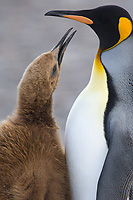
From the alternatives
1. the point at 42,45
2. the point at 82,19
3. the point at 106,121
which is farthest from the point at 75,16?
the point at 42,45

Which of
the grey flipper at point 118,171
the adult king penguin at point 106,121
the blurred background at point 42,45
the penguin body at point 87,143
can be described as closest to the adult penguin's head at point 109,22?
the adult king penguin at point 106,121

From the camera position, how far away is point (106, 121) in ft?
3.96

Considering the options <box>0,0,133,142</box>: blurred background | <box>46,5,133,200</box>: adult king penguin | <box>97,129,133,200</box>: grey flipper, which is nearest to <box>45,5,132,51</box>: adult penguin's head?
<box>46,5,133,200</box>: adult king penguin

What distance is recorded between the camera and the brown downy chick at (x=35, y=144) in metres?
1.13

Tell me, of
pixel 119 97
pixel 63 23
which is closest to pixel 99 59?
pixel 119 97

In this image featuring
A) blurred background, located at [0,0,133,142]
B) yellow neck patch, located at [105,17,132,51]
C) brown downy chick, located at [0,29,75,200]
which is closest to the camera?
brown downy chick, located at [0,29,75,200]

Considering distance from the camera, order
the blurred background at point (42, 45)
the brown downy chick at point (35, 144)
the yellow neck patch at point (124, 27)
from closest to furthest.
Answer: the brown downy chick at point (35, 144), the yellow neck patch at point (124, 27), the blurred background at point (42, 45)

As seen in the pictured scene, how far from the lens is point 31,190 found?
3.71 feet

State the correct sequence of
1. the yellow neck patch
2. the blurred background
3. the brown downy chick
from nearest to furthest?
1. the brown downy chick
2. the yellow neck patch
3. the blurred background

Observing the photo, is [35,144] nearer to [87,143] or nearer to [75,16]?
[87,143]

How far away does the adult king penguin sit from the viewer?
1.16 meters

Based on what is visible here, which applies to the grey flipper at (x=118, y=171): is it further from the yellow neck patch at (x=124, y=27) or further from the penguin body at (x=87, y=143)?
the yellow neck patch at (x=124, y=27)

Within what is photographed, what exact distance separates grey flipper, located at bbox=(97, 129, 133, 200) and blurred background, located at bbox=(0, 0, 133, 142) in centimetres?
155

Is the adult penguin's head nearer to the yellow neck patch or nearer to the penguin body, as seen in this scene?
the yellow neck patch
